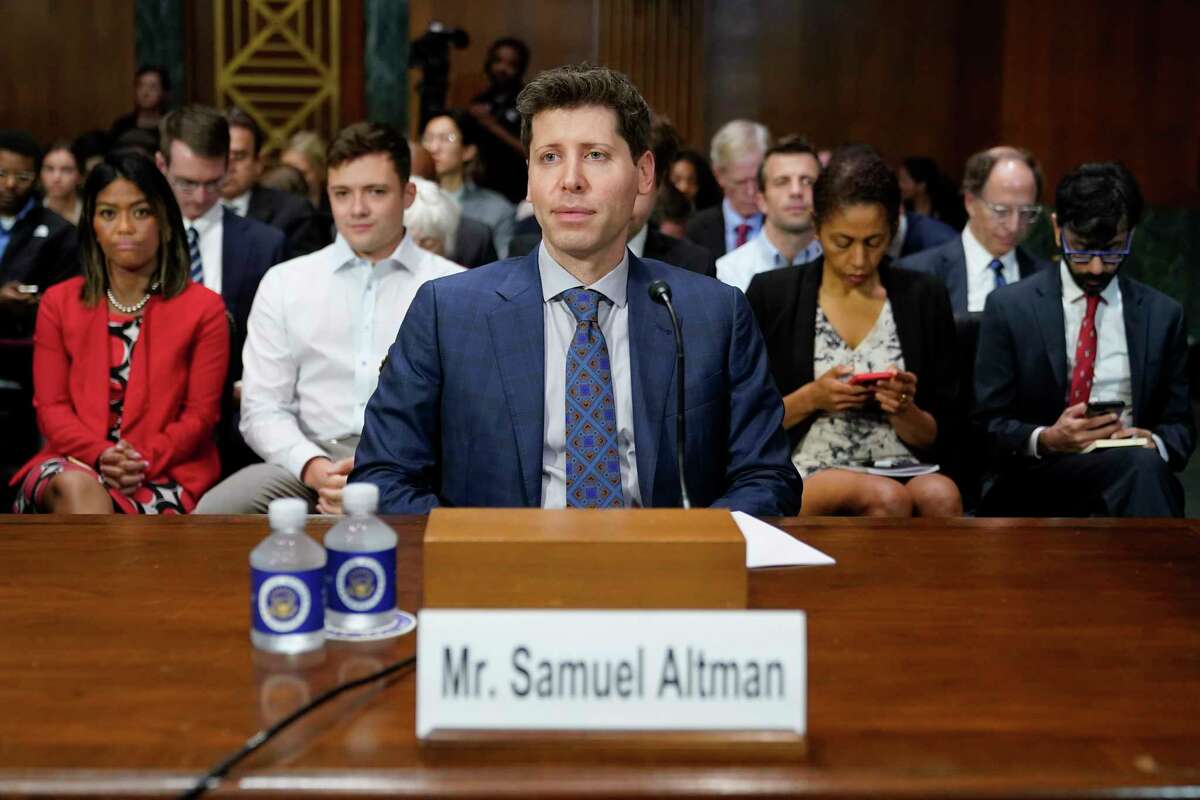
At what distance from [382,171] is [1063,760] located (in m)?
2.52

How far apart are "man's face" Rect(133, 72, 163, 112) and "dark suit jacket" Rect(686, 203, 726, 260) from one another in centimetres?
418

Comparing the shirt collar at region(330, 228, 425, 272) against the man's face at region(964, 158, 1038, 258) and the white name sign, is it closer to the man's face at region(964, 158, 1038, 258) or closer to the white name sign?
the man's face at region(964, 158, 1038, 258)

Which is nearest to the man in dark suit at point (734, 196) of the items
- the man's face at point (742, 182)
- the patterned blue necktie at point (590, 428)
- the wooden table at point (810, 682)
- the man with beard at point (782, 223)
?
the man's face at point (742, 182)

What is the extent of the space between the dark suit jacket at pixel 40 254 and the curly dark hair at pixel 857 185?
2.47 m

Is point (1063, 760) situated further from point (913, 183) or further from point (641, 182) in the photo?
point (913, 183)

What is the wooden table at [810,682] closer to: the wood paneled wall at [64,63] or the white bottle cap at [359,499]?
the white bottle cap at [359,499]

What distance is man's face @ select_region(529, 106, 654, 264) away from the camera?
7.29 feet

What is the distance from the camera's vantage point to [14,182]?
477cm

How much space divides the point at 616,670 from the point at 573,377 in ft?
3.35

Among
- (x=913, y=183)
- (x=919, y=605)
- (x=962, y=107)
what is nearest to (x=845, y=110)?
(x=962, y=107)

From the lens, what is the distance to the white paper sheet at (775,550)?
5.98 ft

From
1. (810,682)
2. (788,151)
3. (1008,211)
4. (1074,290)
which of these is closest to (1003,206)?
(1008,211)

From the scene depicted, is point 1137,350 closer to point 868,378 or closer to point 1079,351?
point 1079,351

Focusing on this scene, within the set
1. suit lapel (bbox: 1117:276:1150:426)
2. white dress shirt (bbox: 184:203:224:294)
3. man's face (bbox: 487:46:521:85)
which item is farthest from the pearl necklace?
man's face (bbox: 487:46:521:85)
